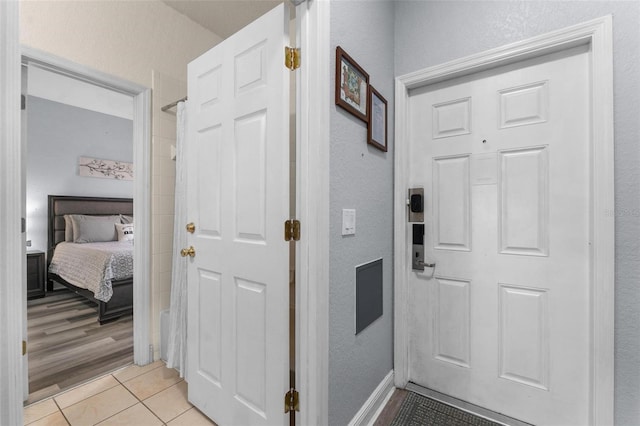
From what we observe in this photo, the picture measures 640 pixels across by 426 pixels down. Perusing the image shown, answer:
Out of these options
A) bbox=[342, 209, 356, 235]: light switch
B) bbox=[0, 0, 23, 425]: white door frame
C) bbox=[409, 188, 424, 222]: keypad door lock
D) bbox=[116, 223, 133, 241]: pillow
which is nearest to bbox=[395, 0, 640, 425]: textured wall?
bbox=[409, 188, 424, 222]: keypad door lock

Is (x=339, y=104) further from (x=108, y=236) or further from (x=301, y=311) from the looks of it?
(x=108, y=236)

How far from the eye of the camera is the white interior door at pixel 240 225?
1294mm

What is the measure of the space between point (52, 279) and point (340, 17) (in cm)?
505

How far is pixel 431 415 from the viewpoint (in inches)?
64.4

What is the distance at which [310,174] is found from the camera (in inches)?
49.0

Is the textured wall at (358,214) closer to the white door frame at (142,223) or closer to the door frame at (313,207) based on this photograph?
the door frame at (313,207)

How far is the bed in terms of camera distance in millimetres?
3020

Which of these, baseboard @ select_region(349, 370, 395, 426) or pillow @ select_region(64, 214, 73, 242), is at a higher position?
pillow @ select_region(64, 214, 73, 242)

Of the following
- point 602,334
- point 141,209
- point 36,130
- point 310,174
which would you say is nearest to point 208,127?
point 310,174

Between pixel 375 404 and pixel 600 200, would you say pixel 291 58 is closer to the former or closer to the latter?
pixel 600 200

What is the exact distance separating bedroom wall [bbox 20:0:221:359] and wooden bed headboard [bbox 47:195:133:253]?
327 centimetres

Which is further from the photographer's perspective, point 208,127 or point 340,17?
point 208,127

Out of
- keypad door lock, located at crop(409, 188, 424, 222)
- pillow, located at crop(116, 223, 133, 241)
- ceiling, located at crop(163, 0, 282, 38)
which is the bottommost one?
pillow, located at crop(116, 223, 133, 241)

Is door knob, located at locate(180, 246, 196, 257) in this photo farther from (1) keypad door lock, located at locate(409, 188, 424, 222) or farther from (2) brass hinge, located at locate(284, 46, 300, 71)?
(1) keypad door lock, located at locate(409, 188, 424, 222)
